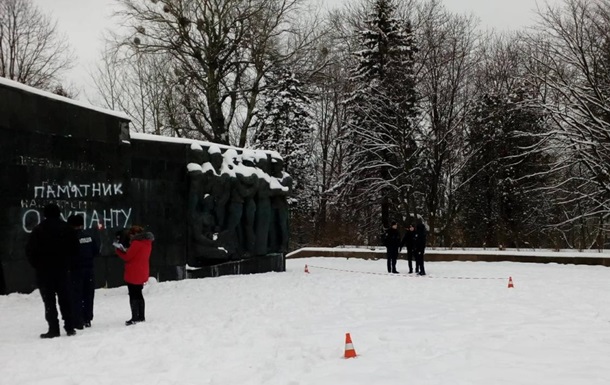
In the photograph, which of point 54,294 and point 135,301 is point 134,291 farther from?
point 54,294

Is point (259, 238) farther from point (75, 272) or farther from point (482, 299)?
point (75, 272)

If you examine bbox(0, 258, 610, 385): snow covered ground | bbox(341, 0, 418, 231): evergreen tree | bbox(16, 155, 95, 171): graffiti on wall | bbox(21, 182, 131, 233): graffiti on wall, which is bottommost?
bbox(0, 258, 610, 385): snow covered ground

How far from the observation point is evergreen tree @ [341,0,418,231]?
2973 cm

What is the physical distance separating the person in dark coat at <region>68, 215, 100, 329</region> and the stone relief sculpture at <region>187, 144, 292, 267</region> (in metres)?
6.99

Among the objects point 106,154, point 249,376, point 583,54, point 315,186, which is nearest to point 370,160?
point 315,186

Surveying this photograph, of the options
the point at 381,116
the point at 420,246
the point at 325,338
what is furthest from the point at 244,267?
the point at 381,116

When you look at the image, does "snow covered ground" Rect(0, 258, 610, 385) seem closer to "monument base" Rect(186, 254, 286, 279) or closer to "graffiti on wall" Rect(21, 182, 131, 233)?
"graffiti on wall" Rect(21, 182, 131, 233)

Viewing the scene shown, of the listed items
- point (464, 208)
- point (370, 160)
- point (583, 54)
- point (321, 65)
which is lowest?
point (464, 208)

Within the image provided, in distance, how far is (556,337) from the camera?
7.37 meters

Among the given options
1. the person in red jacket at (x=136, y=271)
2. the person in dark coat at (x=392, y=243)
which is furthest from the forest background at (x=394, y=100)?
the person in red jacket at (x=136, y=271)

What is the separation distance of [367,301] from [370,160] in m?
21.4

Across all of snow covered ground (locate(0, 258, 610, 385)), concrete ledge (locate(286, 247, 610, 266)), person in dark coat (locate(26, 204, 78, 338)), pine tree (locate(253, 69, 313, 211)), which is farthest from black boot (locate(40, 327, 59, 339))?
pine tree (locate(253, 69, 313, 211))

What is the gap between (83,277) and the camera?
891 centimetres

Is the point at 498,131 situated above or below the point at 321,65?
below
